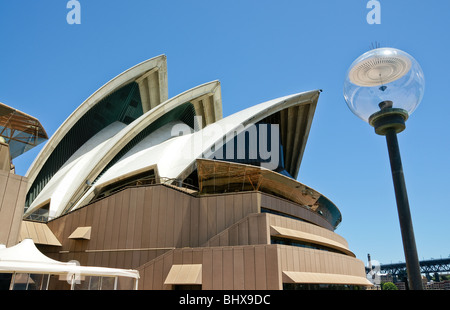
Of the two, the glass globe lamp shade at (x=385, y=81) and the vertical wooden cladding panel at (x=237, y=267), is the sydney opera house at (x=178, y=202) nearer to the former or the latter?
the vertical wooden cladding panel at (x=237, y=267)

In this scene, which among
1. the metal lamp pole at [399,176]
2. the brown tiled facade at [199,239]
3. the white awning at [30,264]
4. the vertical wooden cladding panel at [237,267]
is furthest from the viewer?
the brown tiled facade at [199,239]

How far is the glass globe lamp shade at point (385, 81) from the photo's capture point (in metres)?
6.58

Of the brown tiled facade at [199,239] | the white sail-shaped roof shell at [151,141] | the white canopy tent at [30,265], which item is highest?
the white sail-shaped roof shell at [151,141]

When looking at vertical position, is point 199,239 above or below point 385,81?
below

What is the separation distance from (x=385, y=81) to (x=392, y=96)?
37cm

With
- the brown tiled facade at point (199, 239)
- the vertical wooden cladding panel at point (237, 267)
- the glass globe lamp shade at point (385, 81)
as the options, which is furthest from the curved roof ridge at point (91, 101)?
the glass globe lamp shade at point (385, 81)

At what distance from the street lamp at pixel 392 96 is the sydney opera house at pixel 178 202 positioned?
7.08 m

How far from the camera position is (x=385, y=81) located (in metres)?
6.77

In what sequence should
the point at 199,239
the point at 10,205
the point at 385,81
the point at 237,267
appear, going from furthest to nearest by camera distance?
the point at 199,239 < the point at 237,267 < the point at 10,205 < the point at 385,81

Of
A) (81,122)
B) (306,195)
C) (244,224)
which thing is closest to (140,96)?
(81,122)

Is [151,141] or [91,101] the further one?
[151,141]

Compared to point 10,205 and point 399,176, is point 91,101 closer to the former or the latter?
point 10,205

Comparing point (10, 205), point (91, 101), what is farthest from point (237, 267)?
point (91, 101)
